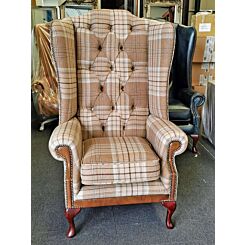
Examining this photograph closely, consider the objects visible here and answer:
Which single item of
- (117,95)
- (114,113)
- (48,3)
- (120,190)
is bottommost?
(120,190)

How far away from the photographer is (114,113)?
77.0 inches

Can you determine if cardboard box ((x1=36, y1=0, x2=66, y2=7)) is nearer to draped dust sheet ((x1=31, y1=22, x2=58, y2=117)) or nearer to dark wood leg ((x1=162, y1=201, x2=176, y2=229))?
draped dust sheet ((x1=31, y1=22, x2=58, y2=117))

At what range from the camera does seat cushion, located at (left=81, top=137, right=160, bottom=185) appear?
4.91ft

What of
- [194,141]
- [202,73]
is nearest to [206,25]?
[202,73]

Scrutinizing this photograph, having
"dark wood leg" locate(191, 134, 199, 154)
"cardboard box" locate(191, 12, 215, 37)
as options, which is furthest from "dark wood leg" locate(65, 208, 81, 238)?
"cardboard box" locate(191, 12, 215, 37)

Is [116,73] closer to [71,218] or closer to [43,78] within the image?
Answer: [71,218]

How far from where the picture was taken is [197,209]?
1.87 metres

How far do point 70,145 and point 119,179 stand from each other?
1.05 feet

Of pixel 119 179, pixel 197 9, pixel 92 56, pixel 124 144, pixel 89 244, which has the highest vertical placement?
pixel 197 9

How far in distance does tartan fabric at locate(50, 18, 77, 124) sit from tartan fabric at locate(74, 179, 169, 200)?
0.49m

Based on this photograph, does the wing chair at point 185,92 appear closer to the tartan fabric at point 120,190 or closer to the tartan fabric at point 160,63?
the tartan fabric at point 160,63

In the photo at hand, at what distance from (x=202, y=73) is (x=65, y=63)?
6.41 ft
